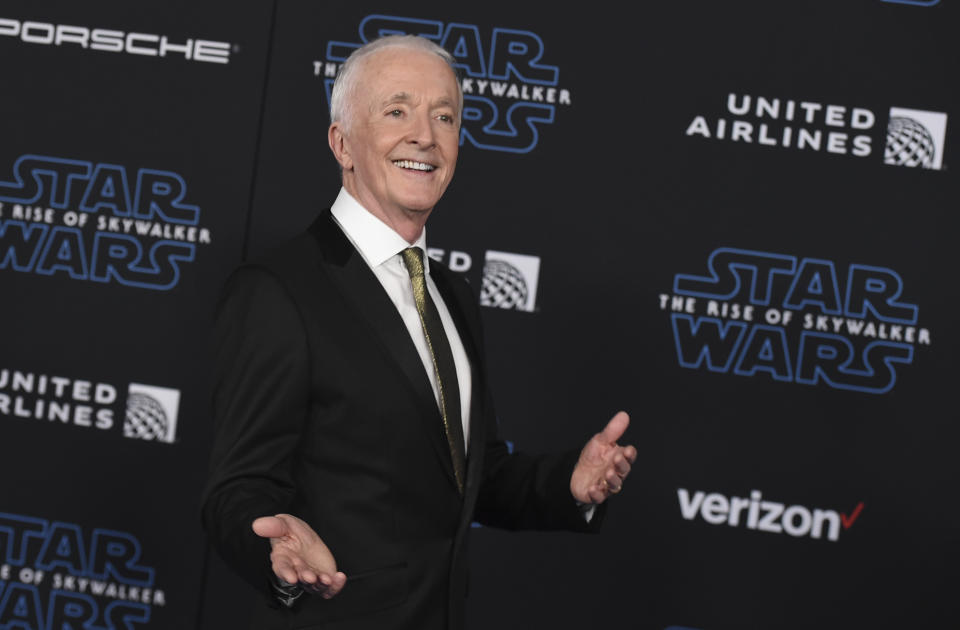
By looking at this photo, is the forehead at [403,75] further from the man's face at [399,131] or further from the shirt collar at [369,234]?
the shirt collar at [369,234]

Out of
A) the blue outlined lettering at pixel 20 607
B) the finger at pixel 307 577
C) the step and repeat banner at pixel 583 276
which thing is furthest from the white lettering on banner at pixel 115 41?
the finger at pixel 307 577

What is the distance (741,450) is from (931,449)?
52 centimetres

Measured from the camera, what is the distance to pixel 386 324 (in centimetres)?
160

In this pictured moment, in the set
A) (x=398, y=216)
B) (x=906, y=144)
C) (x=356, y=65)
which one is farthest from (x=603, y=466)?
(x=906, y=144)

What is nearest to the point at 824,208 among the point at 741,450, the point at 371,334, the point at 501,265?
the point at 741,450

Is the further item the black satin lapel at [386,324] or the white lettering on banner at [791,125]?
the white lettering on banner at [791,125]

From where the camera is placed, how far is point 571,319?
2.80 meters

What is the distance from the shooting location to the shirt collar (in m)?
1.69

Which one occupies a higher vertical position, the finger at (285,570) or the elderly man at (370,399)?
the elderly man at (370,399)

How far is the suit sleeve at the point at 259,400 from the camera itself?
1491 mm

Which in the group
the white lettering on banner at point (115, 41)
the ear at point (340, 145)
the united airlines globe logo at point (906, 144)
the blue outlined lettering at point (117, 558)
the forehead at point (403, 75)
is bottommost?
the blue outlined lettering at point (117, 558)

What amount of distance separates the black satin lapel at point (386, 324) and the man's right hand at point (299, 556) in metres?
0.33

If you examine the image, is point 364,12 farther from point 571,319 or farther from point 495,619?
point 495,619

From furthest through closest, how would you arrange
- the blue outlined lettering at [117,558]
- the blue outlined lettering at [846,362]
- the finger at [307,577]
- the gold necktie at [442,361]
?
the blue outlined lettering at [117,558]
the blue outlined lettering at [846,362]
the gold necktie at [442,361]
the finger at [307,577]
